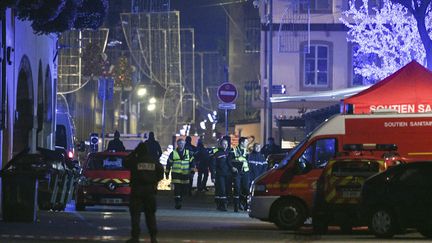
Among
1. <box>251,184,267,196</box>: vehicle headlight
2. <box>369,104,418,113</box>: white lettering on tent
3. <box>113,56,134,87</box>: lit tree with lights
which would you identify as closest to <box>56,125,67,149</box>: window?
<box>113,56,134,87</box>: lit tree with lights

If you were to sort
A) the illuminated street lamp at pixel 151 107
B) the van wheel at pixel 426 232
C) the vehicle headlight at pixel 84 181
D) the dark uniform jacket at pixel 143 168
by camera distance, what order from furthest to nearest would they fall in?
the illuminated street lamp at pixel 151 107 → the vehicle headlight at pixel 84 181 → the van wheel at pixel 426 232 → the dark uniform jacket at pixel 143 168

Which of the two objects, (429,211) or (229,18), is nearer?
(429,211)

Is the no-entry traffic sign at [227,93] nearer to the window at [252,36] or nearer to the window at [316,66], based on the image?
the window at [316,66]

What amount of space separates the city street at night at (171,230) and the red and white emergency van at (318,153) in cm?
45

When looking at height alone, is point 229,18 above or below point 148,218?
above

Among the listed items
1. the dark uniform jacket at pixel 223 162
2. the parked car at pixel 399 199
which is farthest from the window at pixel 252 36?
the parked car at pixel 399 199

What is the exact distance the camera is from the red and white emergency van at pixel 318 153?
65.6ft

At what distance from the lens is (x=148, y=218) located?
15.3 m

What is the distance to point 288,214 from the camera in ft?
65.8

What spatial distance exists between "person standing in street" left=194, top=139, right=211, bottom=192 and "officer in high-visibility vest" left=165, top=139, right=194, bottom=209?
152 inches

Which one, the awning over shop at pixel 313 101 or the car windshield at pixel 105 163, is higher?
the awning over shop at pixel 313 101

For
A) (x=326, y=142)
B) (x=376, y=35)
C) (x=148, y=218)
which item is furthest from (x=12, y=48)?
(x=376, y=35)

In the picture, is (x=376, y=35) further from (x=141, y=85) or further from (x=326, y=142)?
(x=141, y=85)

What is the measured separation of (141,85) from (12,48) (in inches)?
1461
